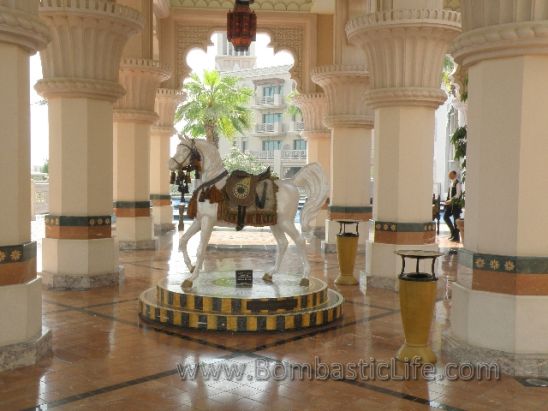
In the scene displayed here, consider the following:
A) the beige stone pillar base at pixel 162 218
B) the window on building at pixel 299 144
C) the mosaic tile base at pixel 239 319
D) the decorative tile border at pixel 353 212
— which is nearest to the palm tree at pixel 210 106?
the window on building at pixel 299 144

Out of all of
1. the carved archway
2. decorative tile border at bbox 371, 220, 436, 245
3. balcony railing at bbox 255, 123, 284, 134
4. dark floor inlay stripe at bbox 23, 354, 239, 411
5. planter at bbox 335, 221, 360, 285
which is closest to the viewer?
dark floor inlay stripe at bbox 23, 354, 239, 411

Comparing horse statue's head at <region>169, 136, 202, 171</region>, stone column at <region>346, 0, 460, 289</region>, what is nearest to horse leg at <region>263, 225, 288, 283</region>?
horse statue's head at <region>169, 136, 202, 171</region>

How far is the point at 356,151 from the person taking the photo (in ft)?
42.1

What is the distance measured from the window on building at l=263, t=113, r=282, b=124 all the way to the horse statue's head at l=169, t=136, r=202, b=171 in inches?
1313

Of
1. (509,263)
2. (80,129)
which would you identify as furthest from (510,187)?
(80,129)

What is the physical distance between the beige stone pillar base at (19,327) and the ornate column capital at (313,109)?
38.2 feet

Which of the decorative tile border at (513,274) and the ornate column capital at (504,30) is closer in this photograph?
the ornate column capital at (504,30)

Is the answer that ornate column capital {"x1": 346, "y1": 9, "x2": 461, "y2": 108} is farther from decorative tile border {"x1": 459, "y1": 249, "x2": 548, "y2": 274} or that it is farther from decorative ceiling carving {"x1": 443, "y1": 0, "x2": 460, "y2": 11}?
decorative ceiling carving {"x1": 443, "y1": 0, "x2": 460, "y2": 11}

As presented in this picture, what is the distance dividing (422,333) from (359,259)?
668cm

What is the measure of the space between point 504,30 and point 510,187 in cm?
122

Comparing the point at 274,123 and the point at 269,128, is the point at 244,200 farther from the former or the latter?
the point at 269,128

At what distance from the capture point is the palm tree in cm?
2861

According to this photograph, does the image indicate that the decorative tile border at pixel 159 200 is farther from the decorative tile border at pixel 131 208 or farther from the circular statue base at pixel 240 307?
the circular statue base at pixel 240 307

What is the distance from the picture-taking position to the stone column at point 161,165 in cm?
1716
